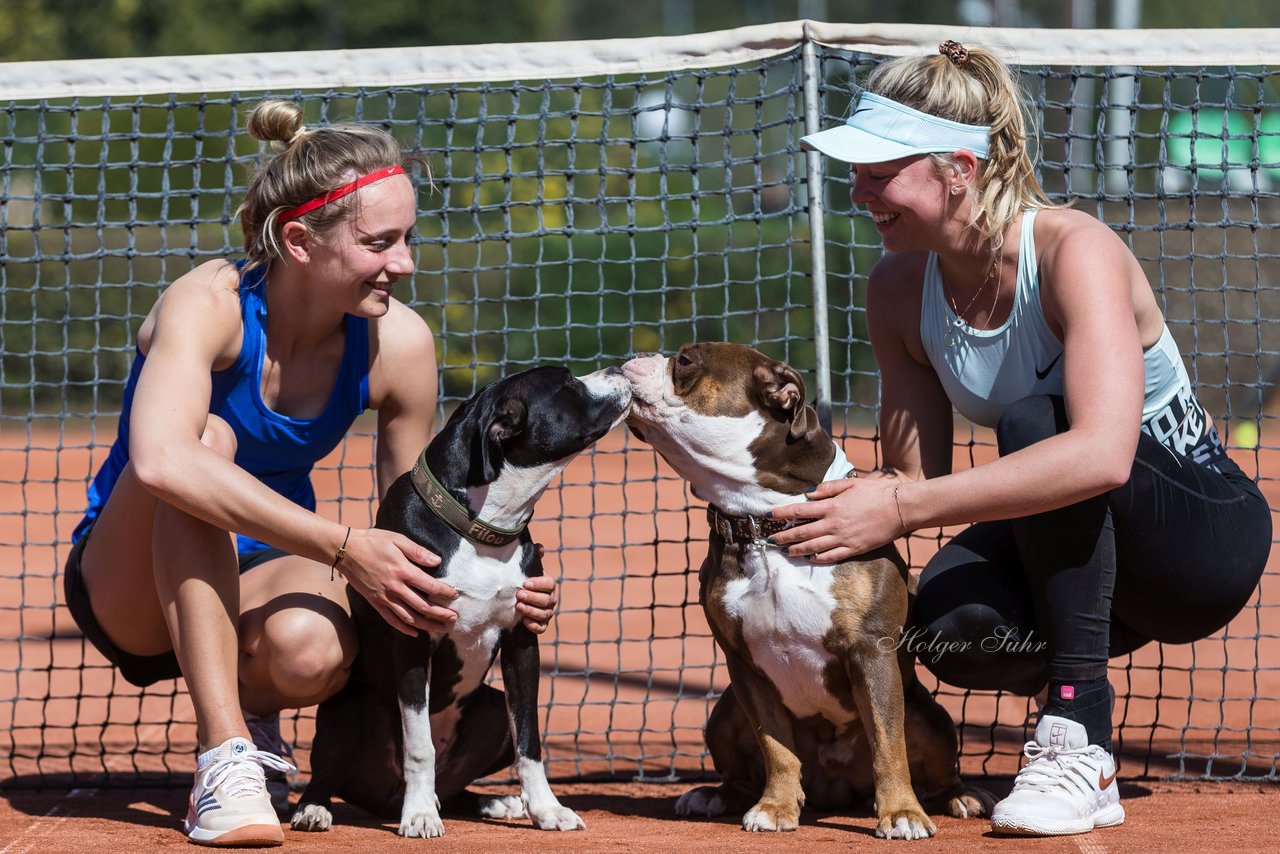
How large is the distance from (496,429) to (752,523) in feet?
2.28

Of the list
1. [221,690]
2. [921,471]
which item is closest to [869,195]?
[921,471]

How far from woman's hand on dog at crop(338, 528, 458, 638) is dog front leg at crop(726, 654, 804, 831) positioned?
2.63ft

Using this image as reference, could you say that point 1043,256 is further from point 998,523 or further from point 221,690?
point 221,690

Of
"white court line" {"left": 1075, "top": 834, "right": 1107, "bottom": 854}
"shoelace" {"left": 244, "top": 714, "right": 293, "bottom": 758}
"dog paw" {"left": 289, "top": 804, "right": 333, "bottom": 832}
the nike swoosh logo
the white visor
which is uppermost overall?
the white visor

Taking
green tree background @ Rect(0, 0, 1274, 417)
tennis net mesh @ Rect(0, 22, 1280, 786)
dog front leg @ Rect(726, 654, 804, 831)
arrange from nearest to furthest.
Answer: dog front leg @ Rect(726, 654, 804, 831) → tennis net mesh @ Rect(0, 22, 1280, 786) → green tree background @ Rect(0, 0, 1274, 417)

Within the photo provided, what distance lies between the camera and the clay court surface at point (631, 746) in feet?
11.4

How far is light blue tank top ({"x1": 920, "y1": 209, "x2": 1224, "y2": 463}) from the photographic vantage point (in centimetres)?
355

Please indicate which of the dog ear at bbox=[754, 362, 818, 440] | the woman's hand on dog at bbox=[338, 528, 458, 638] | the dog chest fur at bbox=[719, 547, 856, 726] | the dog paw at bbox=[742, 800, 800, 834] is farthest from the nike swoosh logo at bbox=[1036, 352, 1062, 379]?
the woman's hand on dog at bbox=[338, 528, 458, 638]

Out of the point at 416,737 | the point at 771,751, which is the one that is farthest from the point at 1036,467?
the point at 416,737

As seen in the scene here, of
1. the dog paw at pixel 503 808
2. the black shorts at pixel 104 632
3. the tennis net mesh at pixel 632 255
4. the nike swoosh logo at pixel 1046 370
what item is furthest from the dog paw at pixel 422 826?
the nike swoosh logo at pixel 1046 370

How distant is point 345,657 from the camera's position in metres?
3.62

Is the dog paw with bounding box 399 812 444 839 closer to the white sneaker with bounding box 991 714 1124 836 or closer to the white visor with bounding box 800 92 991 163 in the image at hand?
the white sneaker with bounding box 991 714 1124 836

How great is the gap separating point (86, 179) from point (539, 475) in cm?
1836

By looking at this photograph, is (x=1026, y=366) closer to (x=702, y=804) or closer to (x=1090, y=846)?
(x=1090, y=846)
